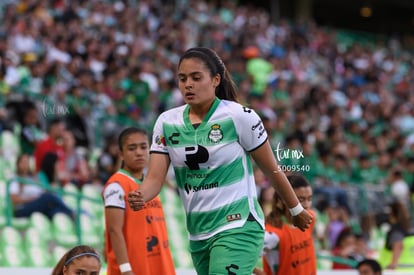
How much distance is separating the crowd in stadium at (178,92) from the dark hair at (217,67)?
866 millimetres

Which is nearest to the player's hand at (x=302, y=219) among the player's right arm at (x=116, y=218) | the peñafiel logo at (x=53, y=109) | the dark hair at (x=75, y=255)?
the dark hair at (x=75, y=255)

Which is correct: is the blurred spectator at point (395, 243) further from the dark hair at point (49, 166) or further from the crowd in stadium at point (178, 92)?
the dark hair at point (49, 166)

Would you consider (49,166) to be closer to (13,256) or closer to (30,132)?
(30,132)

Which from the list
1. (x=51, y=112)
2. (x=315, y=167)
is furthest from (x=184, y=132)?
(x=315, y=167)

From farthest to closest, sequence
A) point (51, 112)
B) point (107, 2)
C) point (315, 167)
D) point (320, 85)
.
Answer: point (320, 85), point (107, 2), point (315, 167), point (51, 112)

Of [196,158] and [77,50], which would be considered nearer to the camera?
[196,158]

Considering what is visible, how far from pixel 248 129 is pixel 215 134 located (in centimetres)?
18

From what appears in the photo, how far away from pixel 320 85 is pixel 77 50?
366 inches

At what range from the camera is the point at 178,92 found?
699 inches

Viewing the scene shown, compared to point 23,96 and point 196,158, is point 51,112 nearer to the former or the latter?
point 23,96

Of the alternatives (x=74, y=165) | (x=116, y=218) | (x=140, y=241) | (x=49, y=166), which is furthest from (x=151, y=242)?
(x=74, y=165)

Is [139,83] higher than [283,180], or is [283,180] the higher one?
[139,83]

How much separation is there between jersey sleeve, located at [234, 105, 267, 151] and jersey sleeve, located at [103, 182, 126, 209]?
57.9 inches

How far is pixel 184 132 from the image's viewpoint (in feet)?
17.6
